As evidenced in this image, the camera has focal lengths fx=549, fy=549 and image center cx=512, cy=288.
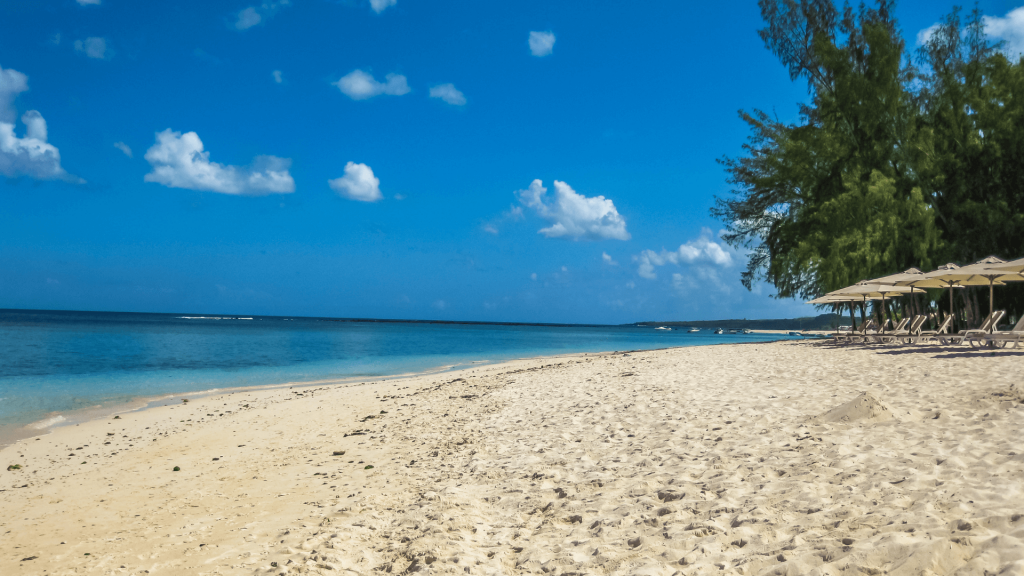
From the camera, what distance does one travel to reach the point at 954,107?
2220 centimetres

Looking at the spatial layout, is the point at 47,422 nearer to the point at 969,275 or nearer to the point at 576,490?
the point at 576,490

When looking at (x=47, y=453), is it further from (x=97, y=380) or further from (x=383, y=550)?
(x=97, y=380)

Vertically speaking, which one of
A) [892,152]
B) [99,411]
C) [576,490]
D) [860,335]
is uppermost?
[892,152]

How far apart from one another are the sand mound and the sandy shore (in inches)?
0.8

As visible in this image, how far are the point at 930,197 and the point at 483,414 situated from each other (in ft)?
76.5

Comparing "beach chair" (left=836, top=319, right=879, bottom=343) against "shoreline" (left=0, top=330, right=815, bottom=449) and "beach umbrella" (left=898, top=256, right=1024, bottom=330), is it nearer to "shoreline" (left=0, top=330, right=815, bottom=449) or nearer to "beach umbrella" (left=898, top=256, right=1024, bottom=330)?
"beach umbrella" (left=898, top=256, right=1024, bottom=330)

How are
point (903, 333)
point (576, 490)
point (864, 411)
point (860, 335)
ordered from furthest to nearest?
1. point (860, 335)
2. point (903, 333)
3. point (864, 411)
4. point (576, 490)

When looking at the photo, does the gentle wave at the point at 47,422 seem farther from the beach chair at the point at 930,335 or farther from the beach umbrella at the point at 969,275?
the beach chair at the point at 930,335

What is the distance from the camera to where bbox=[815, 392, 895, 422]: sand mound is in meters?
5.60

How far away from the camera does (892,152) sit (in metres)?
23.2

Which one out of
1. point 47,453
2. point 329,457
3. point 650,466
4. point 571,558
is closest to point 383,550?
point 571,558

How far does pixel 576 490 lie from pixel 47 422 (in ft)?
36.2

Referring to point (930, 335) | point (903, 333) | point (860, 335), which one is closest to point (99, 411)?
point (930, 335)

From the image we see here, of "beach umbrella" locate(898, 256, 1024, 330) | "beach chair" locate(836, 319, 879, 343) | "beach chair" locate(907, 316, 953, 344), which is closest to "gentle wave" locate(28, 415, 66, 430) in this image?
"beach umbrella" locate(898, 256, 1024, 330)
